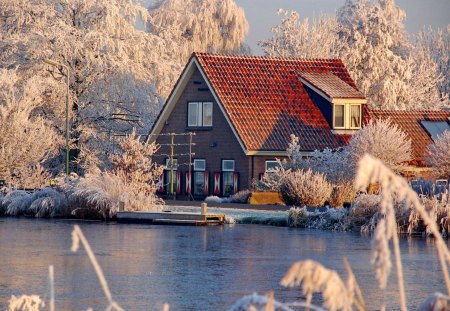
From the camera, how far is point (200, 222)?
39375 mm

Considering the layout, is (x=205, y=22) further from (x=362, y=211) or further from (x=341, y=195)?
(x=362, y=211)

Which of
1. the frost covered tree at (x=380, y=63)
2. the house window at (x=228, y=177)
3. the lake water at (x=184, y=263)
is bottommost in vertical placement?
the lake water at (x=184, y=263)

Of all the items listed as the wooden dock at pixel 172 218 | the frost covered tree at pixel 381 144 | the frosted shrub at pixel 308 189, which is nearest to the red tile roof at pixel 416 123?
the frost covered tree at pixel 381 144

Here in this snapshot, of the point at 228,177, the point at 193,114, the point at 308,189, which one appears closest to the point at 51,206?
the point at 308,189

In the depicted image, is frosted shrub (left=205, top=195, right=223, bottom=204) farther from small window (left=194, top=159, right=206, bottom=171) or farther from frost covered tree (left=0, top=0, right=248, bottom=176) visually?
frost covered tree (left=0, top=0, right=248, bottom=176)

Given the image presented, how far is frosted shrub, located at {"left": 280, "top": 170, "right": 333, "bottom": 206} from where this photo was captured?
4416 centimetres

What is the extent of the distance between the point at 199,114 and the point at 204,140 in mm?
1370

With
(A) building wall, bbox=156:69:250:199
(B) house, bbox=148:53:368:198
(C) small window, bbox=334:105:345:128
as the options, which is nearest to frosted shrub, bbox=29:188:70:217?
(B) house, bbox=148:53:368:198

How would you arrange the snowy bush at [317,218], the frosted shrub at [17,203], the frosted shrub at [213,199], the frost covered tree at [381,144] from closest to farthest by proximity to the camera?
the snowy bush at [317,218]
the frosted shrub at [17,203]
the frost covered tree at [381,144]
the frosted shrub at [213,199]

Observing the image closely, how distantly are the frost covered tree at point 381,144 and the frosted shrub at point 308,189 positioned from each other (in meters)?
4.22

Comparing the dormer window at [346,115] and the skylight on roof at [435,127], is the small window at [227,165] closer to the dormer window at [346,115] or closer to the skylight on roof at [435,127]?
the dormer window at [346,115]

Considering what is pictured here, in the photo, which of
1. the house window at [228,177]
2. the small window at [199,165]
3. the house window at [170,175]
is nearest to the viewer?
the house window at [228,177]

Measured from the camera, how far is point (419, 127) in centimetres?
5691

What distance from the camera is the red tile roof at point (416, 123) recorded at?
54.8 meters
